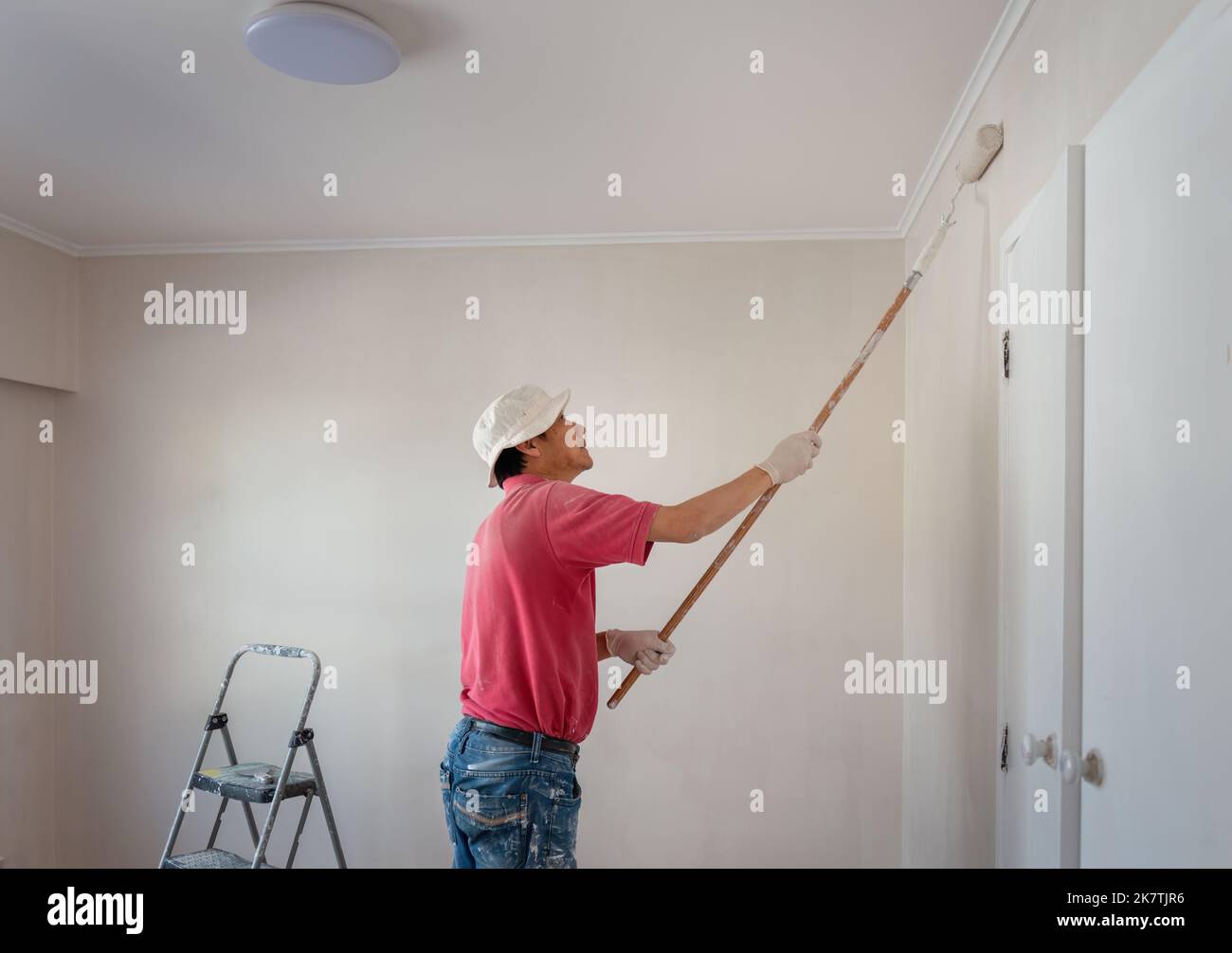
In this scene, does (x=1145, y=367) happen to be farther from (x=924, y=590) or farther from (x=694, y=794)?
(x=694, y=794)

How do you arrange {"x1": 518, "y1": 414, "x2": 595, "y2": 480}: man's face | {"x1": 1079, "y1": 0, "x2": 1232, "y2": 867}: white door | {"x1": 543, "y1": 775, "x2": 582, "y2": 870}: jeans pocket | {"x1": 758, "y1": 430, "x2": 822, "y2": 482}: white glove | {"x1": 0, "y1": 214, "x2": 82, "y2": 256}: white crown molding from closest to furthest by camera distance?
{"x1": 1079, "y1": 0, "x2": 1232, "y2": 867}: white door
{"x1": 543, "y1": 775, "x2": 582, "y2": 870}: jeans pocket
{"x1": 758, "y1": 430, "x2": 822, "y2": 482}: white glove
{"x1": 518, "y1": 414, "x2": 595, "y2": 480}: man's face
{"x1": 0, "y1": 214, "x2": 82, "y2": 256}: white crown molding

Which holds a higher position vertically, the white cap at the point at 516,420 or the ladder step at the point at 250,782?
the white cap at the point at 516,420

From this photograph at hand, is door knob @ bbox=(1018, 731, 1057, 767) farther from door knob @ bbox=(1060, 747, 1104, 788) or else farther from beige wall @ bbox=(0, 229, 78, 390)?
beige wall @ bbox=(0, 229, 78, 390)

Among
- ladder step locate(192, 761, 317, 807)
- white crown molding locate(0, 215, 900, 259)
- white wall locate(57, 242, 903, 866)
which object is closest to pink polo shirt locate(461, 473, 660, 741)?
ladder step locate(192, 761, 317, 807)

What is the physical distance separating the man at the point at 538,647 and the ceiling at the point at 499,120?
92 cm

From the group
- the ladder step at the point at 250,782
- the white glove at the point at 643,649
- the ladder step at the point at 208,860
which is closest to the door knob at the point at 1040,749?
the white glove at the point at 643,649

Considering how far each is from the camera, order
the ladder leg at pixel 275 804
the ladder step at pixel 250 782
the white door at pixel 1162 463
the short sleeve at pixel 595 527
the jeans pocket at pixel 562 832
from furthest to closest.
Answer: the ladder step at pixel 250 782
the ladder leg at pixel 275 804
the jeans pocket at pixel 562 832
the short sleeve at pixel 595 527
the white door at pixel 1162 463

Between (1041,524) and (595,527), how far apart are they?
0.80 meters

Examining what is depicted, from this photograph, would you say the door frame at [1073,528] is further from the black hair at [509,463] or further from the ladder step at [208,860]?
the ladder step at [208,860]

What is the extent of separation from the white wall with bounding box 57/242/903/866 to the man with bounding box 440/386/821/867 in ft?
4.67

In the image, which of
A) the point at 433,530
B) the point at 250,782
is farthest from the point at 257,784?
the point at 433,530

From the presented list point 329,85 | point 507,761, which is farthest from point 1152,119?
point 329,85

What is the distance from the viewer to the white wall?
329 cm

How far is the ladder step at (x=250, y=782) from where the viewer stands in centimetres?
286
